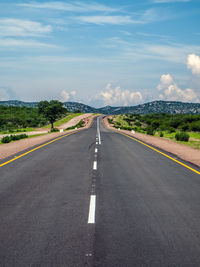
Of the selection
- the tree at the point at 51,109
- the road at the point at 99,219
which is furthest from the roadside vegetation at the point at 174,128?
the tree at the point at 51,109

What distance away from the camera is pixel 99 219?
5305mm

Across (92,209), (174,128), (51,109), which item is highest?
(51,109)

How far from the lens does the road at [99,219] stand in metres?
3.86

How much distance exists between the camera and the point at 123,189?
7.65 m

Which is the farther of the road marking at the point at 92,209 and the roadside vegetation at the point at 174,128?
the roadside vegetation at the point at 174,128

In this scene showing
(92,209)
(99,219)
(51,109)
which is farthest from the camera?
(51,109)

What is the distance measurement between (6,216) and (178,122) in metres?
84.3

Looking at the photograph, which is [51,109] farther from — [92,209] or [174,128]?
[92,209]

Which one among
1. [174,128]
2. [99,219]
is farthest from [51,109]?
[99,219]

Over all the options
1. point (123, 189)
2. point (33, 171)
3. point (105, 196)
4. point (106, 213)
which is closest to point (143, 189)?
point (123, 189)

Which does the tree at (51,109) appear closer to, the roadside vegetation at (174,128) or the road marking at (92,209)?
the roadside vegetation at (174,128)

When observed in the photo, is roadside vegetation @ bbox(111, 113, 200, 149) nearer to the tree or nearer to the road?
the road

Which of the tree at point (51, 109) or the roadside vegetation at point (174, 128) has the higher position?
the tree at point (51, 109)

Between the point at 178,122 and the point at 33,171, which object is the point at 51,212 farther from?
the point at 178,122
